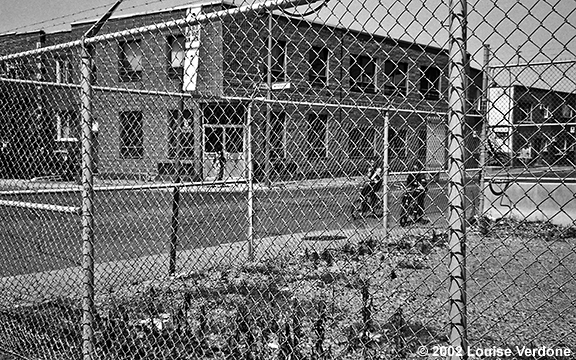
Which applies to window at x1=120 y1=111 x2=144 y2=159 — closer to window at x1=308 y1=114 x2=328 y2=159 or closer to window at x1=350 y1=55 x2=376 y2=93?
window at x1=308 y1=114 x2=328 y2=159

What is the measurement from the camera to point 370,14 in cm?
258

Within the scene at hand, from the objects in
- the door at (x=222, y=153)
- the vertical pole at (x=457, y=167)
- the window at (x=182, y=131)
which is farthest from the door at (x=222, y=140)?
the vertical pole at (x=457, y=167)

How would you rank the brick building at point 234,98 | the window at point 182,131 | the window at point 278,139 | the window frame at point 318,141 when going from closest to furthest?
the brick building at point 234,98 → the window frame at point 318,141 → the window at point 278,139 → the window at point 182,131

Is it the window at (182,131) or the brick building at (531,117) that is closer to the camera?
the brick building at (531,117)

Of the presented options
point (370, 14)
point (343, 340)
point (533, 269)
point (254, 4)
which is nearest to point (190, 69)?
point (254, 4)

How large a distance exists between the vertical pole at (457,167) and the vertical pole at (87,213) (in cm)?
252

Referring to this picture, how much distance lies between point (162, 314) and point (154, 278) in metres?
1.72

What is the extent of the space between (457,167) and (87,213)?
2603mm

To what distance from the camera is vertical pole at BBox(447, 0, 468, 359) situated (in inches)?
83.4

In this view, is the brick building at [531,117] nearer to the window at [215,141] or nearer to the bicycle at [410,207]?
the bicycle at [410,207]

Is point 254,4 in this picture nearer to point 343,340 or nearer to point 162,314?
point 343,340

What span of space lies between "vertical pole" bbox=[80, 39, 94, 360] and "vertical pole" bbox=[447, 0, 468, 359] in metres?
2.52

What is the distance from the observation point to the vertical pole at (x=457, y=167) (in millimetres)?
2117

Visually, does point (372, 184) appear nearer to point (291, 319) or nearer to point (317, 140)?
point (317, 140)
